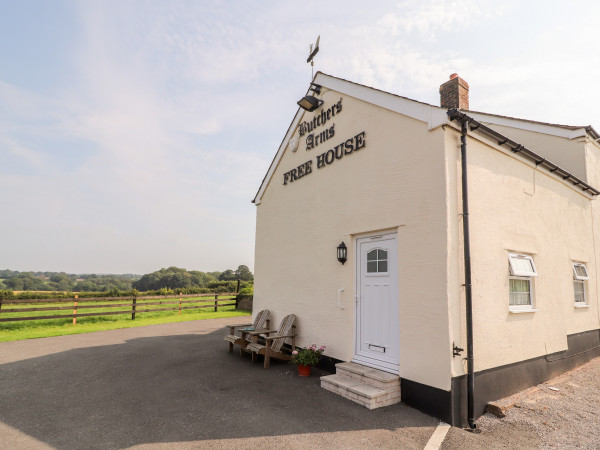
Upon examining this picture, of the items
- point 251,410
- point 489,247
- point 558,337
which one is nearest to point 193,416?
point 251,410

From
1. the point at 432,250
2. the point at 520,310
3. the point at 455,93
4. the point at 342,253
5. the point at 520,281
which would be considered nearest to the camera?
the point at 432,250

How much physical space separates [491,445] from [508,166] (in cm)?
477

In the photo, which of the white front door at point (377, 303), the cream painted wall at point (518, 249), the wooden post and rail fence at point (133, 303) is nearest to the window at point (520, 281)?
the cream painted wall at point (518, 249)

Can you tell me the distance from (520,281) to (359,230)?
322cm

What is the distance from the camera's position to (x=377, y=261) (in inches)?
258

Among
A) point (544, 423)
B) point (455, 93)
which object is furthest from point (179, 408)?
point (455, 93)

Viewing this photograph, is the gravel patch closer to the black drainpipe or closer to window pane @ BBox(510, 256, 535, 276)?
the black drainpipe

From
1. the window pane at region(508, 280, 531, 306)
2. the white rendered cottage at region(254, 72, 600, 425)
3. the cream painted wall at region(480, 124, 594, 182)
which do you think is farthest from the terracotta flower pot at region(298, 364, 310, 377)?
the cream painted wall at region(480, 124, 594, 182)

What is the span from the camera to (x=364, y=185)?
689 centimetres

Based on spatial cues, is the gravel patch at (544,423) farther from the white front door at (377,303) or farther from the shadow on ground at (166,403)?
the white front door at (377,303)

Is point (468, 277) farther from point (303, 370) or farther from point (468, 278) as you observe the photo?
point (303, 370)

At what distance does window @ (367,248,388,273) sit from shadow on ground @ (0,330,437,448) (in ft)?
7.73

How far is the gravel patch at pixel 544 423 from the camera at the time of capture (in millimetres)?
4348

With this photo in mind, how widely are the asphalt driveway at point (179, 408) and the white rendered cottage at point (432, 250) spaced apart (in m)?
0.87
